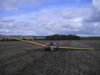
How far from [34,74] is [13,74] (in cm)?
88

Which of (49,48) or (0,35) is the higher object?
(0,35)

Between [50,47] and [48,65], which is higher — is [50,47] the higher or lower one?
the higher one

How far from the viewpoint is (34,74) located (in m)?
6.16

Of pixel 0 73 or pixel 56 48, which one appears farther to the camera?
pixel 56 48

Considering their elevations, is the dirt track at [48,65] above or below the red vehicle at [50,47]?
below

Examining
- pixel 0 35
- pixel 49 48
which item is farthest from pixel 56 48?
pixel 0 35

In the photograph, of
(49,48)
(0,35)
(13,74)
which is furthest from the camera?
(0,35)

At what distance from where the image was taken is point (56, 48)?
18.7 m

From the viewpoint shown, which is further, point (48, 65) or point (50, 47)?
point (50, 47)

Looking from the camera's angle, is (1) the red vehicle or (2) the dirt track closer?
(2) the dirt track

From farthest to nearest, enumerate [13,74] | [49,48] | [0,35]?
[0,35] → [49,48] → [13,74]

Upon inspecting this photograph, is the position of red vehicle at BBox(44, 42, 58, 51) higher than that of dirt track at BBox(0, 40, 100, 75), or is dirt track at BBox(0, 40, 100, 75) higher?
red vehicle at BBox(44, 42, 58, 51)

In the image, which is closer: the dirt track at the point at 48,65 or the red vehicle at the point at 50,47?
the dirt track at the point at 48,65

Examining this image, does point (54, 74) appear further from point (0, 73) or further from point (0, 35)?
point (0, 35)
